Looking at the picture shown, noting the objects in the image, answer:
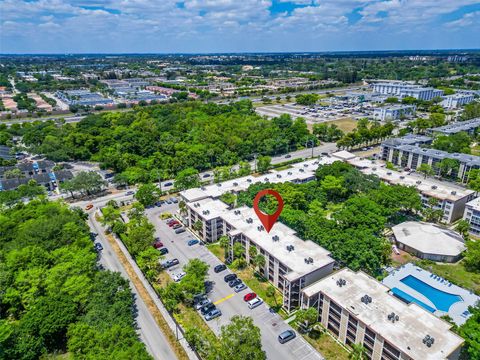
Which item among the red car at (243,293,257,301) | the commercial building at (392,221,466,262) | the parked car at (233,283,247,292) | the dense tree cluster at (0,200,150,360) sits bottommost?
the parked car at (233,283,247,292)

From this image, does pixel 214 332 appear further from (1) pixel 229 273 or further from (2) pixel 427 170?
(2) pixel 427 170

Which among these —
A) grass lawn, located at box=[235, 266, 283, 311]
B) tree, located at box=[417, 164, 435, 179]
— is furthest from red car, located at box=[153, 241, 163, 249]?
tree, located at box=[417, 164, 435, 179]

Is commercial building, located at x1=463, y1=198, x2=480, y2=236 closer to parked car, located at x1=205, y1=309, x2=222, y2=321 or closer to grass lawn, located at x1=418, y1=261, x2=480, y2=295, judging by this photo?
grass lawn, located at x1=418, y1=261, x2=480, y2=295

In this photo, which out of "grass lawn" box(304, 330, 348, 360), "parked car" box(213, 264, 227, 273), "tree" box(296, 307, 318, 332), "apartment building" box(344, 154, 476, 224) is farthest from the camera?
"apartment building" box(344, 154, 476, 224)

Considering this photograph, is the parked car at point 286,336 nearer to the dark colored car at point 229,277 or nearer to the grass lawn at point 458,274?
the dark colored car at point 229,277

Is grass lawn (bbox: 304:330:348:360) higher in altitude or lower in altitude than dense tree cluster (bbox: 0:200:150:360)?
lower

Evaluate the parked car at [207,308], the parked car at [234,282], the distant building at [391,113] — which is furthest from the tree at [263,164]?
the distant building at [391,113]

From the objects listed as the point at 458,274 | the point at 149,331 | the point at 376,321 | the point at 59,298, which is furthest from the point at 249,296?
the point at 458,274

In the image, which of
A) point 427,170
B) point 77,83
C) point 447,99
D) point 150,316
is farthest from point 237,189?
point 77,83
